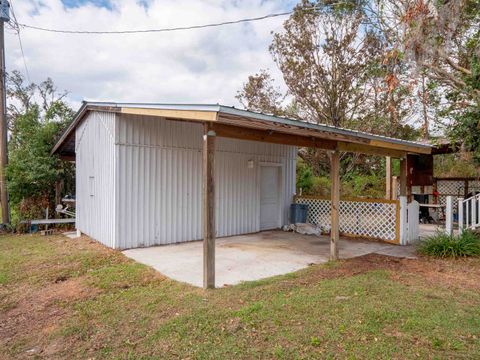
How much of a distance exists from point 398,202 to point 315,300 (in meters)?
4.89

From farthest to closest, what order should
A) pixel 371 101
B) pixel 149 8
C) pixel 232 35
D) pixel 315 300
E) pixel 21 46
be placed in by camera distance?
1. pixel 371 101
2. pixel 21 46
3. pixel 232 35
4. pixel 149 8
5. pixel 315 300

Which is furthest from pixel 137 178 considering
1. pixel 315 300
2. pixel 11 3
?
pixel 11 3

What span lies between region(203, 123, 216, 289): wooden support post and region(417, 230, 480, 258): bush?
4.61 metres

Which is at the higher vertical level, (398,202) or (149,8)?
(149,8)

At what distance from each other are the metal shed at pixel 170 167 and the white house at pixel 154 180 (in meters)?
0.02

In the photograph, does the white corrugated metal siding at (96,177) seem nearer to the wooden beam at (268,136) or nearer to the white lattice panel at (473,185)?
the wooden beam at (268,136)

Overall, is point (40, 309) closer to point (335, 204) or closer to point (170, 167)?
point (170, 167)

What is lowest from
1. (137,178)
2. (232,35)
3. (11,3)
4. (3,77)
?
(137,178)

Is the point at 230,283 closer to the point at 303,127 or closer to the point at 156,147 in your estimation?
the point at 303,127

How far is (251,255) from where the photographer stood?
6.48 metres

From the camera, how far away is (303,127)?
5191 mm

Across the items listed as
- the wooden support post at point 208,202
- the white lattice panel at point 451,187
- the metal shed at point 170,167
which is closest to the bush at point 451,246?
the metal shed at point 170,167

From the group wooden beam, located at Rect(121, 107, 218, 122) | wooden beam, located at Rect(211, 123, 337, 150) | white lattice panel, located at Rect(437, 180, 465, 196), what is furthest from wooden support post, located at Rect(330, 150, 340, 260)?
white lattice panel, located at Rect(437, 180, 465, 196)

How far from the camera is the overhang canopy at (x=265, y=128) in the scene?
169 inches
